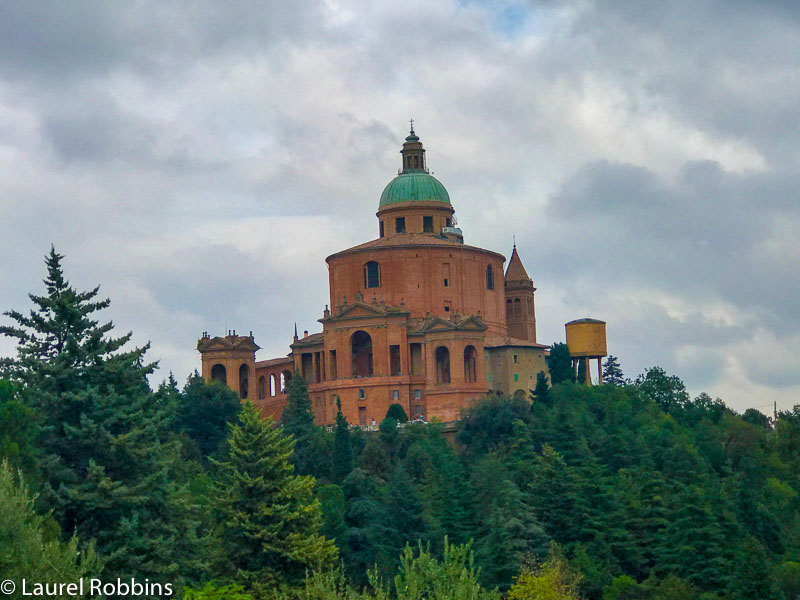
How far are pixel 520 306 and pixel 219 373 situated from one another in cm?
1870

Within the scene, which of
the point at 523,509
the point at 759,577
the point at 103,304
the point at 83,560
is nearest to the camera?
the point at 83,560

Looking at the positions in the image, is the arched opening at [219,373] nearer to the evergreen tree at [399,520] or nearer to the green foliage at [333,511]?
the green foliage at [333,511]

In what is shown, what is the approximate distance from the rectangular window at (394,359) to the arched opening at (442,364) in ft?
7.30

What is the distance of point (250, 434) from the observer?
48.6 metres

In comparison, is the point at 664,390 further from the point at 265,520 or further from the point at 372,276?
the point at 265,520

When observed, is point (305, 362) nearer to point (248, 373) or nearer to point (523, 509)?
point (248, 373)

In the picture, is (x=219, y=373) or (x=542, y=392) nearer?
(x=542, y=392)

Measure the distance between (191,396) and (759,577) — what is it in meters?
35.6

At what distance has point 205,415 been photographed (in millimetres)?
80062

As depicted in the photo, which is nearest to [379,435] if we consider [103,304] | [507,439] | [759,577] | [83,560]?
[507,439]

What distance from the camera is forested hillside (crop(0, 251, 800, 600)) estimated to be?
43.3 m

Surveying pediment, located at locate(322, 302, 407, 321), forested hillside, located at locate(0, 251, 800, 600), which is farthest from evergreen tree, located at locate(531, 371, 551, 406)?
pediment, located at locate(322, 302, 407, 321)

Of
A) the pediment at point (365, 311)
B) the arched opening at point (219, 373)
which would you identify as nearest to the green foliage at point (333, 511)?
the pediment at point (365, 311)

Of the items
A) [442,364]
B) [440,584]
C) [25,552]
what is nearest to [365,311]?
[442,364]
